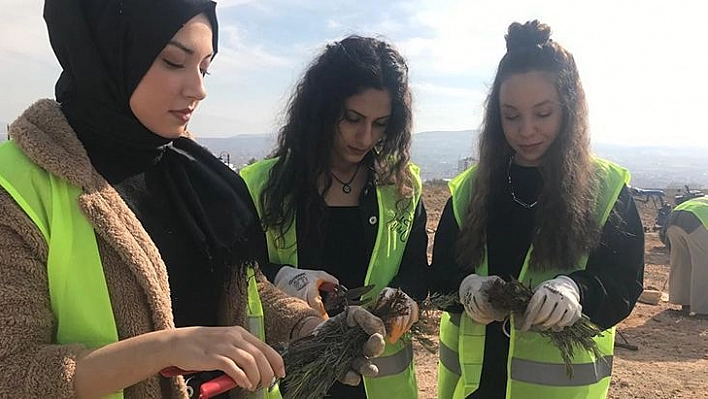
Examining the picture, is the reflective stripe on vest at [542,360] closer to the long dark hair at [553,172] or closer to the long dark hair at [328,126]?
the long dark hair at [553,172]

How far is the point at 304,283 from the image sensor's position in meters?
2.27

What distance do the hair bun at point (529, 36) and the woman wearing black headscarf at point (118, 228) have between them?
1437mm

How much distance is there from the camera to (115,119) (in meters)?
1.46

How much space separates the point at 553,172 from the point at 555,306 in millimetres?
573

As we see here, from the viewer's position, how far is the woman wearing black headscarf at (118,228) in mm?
1219

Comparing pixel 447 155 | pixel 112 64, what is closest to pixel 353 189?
pixel 112 64

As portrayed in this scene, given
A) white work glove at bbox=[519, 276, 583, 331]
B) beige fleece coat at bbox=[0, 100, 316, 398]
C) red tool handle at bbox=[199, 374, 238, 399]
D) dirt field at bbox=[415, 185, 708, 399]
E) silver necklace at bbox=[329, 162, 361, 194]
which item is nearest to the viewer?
beige fleece coat at bbox=[0, 100, 316, 398]

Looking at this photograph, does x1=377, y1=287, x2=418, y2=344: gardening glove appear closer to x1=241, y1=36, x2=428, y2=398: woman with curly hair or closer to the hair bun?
x1=241, y1=36, x2=428, y2=398: woman with curly hair

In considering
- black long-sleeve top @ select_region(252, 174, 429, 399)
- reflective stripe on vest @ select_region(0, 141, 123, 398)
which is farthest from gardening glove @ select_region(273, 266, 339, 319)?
reflective stripe on vest @ select_region(0, 141, 123, 398)

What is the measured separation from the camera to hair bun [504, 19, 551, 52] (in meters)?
2.52

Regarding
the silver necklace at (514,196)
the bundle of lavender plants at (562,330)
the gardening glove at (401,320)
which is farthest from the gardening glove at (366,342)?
the silver necklace at (514,196)

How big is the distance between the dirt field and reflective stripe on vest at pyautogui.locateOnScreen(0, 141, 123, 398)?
14.8 feet

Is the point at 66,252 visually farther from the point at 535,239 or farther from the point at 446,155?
the point at 446,155

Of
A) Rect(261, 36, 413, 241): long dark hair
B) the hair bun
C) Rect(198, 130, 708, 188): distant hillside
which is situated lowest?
Rect(198, 130, 708, 188): distant hillside
